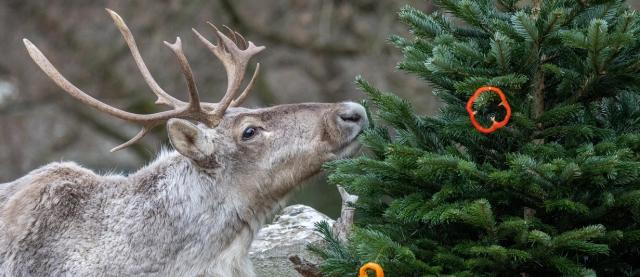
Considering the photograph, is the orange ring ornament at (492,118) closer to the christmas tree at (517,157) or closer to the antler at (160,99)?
the christmas tree at (517,157)

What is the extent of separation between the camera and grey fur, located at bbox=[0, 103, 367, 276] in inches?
163

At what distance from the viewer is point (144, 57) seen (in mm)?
10516

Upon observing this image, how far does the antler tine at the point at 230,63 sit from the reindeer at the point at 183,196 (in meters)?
0.01

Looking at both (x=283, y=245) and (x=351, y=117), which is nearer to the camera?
(x=351, y=117)

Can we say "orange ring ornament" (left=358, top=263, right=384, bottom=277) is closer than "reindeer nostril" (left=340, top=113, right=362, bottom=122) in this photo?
Yes

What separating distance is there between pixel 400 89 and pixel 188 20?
101 inches

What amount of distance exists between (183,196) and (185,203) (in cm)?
3

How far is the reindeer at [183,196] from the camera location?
414 centimetres

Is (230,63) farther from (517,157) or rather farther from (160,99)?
(517,157)

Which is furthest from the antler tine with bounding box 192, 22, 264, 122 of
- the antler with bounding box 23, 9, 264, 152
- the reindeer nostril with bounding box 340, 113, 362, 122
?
the reindeer nostril with bounding box 340, 113, 362, 122

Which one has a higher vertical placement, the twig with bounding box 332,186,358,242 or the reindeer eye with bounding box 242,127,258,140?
the reindeer eye with bounding box 242,127,258,140

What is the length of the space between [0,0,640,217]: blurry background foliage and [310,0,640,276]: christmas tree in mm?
6642

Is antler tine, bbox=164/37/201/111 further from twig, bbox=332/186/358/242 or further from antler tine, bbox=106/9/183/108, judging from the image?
twig, bbox=332/186/358/242

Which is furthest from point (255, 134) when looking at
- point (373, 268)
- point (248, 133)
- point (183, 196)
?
point (373, 268)
